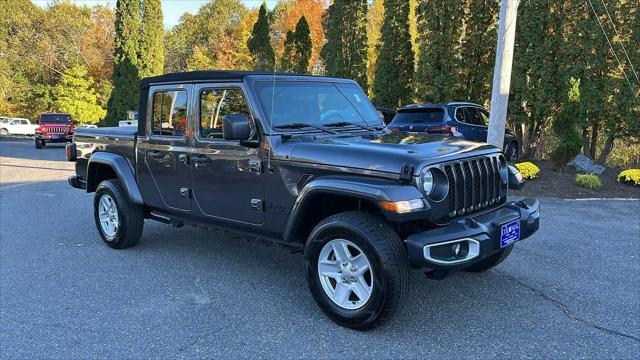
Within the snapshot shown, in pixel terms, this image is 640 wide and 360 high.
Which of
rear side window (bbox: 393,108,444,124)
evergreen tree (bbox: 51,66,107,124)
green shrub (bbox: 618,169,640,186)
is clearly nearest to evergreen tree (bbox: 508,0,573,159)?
green shrub (bbox: 618,169,640,186)

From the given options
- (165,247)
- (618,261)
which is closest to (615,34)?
(618,261)

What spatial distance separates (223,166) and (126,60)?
20058 mm

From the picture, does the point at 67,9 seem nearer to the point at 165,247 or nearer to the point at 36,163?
the point at 36,163

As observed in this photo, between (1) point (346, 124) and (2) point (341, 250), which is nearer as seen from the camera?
(2) point (341, 250)

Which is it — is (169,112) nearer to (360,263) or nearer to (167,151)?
(167,151)

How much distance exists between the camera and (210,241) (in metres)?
5.77

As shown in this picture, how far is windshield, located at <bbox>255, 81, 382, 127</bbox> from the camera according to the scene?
13.0ft

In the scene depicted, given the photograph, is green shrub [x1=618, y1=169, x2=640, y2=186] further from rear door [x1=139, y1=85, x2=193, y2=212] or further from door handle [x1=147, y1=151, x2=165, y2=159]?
door handle [x1=147, y1=151, x2=165, y2=159]

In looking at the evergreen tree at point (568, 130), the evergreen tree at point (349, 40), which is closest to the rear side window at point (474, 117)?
the evergreen tree at point (568, 130)

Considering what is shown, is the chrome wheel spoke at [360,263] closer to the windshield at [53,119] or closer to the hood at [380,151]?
the hood at [380,151]

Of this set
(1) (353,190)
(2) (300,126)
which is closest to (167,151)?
(2) (300,126)

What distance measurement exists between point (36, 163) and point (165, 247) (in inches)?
482

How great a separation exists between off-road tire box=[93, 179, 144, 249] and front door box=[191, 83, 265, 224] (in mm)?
1184

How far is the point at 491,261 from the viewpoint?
4.38 metres
